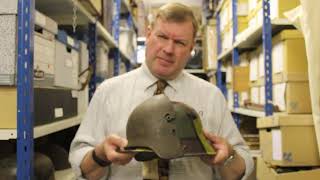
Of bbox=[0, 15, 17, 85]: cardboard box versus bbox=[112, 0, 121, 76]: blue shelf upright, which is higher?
bbox=[112, 0, 121, 76]: blue shelf upright

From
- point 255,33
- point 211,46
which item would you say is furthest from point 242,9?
point 211,46

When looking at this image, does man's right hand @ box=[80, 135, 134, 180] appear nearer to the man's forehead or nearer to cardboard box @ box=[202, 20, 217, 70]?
the man's forehead

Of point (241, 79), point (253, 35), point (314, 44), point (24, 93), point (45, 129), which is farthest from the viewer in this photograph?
point (241, 79)

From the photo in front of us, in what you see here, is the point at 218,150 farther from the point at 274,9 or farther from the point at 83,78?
the point at 83,78

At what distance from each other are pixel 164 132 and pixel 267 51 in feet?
3.80

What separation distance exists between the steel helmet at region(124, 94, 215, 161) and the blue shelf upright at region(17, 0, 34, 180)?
1.14ft

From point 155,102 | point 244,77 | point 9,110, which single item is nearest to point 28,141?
point 9,110

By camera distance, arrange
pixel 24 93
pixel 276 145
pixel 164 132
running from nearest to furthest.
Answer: pixel 164 132
pixel 24 93
pixel 276 145

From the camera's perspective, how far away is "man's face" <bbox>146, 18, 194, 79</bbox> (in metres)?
1.43

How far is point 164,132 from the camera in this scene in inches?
41.5

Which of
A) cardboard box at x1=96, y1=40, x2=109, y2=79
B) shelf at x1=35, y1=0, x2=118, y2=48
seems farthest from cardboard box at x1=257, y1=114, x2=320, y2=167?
cardboard box at x1=96, y1=40, x2=109, y2=79

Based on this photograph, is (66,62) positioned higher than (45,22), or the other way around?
(45,22)

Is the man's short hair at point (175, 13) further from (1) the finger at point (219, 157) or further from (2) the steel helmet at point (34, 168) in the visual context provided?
(2) the steel helmet at point (34, 168)

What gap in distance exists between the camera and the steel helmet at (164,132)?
41.3 inches
